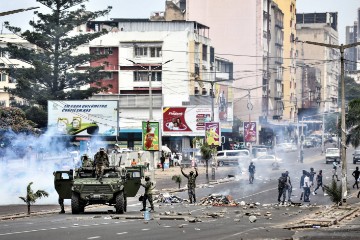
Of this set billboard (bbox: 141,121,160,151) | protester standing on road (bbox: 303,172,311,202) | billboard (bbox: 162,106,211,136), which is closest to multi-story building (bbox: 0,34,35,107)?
billboard (bbox: 162,106,211,136)

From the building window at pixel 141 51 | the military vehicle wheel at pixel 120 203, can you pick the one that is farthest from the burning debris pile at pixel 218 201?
the building window at pixel 141 51

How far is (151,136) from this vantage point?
6838 centimetres

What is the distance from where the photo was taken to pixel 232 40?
158875 millimetres

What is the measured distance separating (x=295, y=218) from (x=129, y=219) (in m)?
7.67

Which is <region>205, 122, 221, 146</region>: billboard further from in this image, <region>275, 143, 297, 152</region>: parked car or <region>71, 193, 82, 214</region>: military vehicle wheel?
<region>275, 143, 297, 152</region>: parked car

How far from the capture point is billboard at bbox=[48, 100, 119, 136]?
98500mm

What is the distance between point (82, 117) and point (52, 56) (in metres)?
12.0

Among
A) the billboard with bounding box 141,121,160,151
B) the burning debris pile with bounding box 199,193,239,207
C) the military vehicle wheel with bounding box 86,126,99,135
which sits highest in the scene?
the military vehicle wheel with bounding box 86,126,99,135

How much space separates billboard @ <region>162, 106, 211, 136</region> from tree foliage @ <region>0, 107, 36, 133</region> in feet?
63.6

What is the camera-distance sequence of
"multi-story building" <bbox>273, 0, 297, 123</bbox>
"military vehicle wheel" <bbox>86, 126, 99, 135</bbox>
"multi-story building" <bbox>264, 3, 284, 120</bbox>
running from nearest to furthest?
"military vehicle wheel" <bbox>86, 126, 99, 135</bbox> < "multi-story building" <bbox>264, 3, 284, 120</bbox> < "multi-story building" <bbox>273, 0, 297, 123</bbox>

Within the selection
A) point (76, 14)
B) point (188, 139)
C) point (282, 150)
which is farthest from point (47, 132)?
point (282, 150)

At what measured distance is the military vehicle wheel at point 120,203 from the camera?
42.4 meters

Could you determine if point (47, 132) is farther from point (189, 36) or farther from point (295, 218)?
point (295, 218)

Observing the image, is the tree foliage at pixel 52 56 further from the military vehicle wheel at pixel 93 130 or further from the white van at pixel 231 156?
the white van at pixel 231 156
